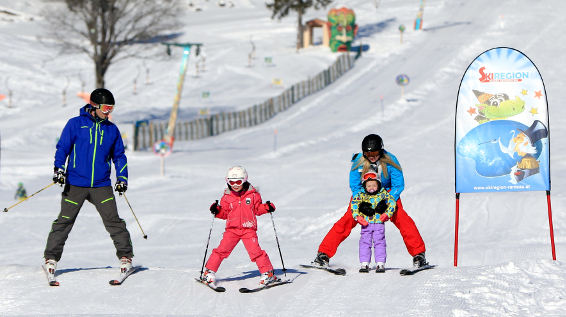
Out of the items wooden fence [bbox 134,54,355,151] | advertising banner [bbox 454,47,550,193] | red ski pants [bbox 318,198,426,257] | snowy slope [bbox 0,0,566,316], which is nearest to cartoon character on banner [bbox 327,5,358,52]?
snowy slope [bbox 0,0,566,316]

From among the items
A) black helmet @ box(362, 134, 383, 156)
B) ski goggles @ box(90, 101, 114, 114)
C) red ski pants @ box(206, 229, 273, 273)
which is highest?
ski goggles @ box(90, 101, 114, 114)

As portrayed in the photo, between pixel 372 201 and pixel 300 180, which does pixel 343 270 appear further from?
pixel 300 180

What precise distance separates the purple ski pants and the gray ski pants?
2.32 meters

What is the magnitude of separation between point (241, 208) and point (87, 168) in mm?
1467

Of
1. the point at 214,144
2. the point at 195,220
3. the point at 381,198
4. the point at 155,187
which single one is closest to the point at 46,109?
the point at 214,144

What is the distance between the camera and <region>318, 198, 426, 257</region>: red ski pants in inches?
261

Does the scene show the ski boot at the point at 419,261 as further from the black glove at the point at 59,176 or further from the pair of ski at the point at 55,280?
the black glove at the point at 59,176

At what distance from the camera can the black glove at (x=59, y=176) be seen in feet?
19.1

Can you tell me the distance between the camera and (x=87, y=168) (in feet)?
20.0

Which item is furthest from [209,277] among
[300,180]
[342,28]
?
[342,28]

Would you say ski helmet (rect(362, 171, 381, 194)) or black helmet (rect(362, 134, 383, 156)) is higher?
black helmet (rect(362, 134, 383, 156))

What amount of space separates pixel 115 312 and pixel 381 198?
270 cm

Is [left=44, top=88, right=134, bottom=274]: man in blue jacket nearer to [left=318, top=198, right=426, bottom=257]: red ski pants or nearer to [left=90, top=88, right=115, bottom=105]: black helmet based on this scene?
[left=90, top=88, right=115, bottom=105]: black helmet

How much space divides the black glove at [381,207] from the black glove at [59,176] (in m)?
2.93
